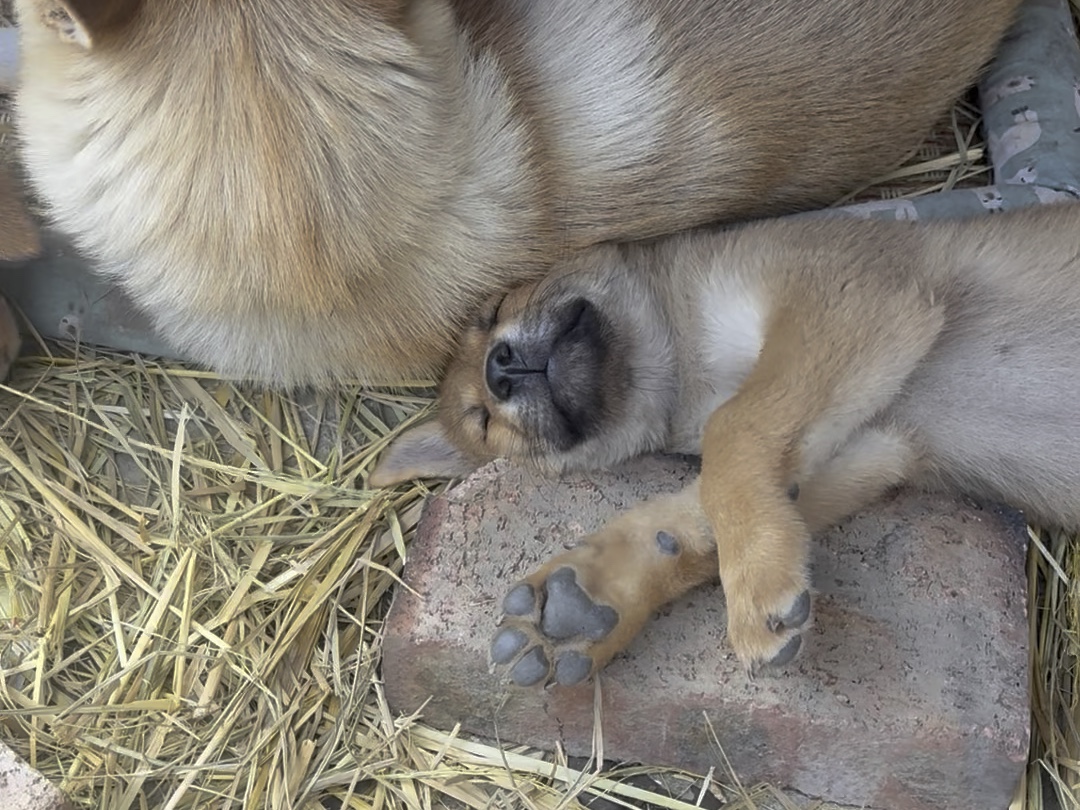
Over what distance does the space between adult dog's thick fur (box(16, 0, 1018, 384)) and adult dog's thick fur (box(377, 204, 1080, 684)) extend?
0.78 feet

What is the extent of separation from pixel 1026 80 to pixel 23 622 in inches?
146

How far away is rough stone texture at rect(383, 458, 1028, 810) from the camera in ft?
8.45

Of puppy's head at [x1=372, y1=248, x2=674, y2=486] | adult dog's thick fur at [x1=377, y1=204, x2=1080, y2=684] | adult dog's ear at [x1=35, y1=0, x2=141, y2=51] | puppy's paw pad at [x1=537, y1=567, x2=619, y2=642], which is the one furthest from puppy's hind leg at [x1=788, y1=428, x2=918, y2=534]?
adult dog's ear at [x1=35, y1=0, x2=141, y2=51]

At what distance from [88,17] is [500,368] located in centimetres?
135

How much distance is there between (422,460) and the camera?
10.6ft

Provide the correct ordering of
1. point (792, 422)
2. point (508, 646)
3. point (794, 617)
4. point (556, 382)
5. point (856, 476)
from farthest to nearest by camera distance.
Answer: point (556, 382) < point (856, 476) < point (792, 422) < point (508, 646) < point (794, 617)

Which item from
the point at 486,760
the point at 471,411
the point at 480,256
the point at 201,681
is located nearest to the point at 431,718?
the point at 486,760

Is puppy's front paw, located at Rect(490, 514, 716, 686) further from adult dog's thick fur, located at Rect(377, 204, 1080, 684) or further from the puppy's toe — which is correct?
the puppy's toe

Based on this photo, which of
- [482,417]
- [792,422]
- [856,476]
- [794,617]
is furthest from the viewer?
[482,417]

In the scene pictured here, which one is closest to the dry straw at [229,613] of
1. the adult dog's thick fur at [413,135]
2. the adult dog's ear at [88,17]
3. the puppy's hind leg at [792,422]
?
the adult dog's thick fur at [413,135]

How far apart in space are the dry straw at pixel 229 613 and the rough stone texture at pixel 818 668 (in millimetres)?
102

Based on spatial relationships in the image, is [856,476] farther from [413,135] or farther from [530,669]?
[413,135]

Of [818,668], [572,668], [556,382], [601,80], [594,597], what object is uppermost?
[601,80]

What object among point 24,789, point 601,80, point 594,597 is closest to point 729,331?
point 601,80
